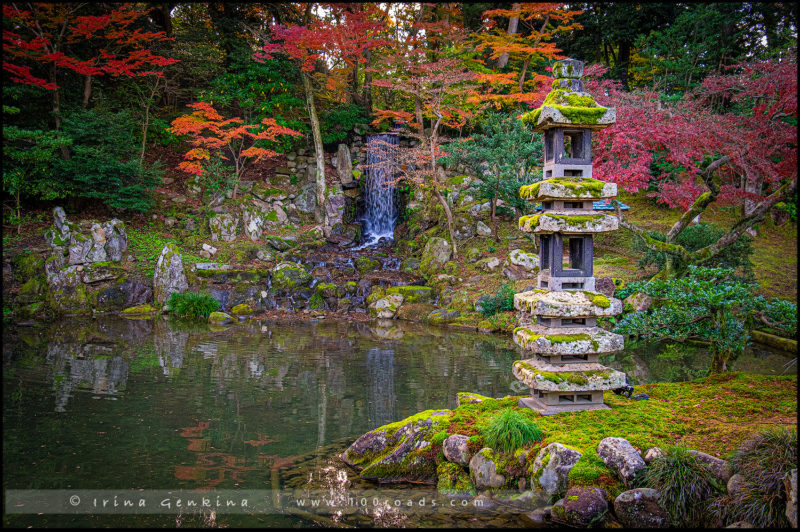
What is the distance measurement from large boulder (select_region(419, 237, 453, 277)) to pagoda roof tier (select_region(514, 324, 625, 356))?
416 inches

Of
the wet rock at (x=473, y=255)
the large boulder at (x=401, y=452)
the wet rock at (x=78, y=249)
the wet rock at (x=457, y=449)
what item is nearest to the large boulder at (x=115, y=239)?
the wet rock at (x=78, y=249)

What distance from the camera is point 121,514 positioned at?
4012 millimetres

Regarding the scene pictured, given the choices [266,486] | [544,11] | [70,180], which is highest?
[544,11]

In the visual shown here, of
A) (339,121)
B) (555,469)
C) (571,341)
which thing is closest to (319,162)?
(339,121)

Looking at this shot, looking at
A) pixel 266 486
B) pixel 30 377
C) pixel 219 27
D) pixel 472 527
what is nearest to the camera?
pixel 472 527

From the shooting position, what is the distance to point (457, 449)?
15.5 feet

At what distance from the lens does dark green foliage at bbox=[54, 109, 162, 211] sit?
48.6 feet

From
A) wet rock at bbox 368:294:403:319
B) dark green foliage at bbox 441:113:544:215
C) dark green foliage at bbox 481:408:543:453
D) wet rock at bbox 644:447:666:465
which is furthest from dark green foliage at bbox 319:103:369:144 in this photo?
wet rock at bbox 644:447:666:465

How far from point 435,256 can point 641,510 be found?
12.8 metres

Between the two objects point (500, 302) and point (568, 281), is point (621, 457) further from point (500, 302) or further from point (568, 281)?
point (500, 302)

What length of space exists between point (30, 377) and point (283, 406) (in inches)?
180

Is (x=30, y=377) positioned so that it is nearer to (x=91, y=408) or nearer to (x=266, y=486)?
(x=91, y=408)

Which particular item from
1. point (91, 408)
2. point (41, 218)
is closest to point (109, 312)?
point (41, 218)

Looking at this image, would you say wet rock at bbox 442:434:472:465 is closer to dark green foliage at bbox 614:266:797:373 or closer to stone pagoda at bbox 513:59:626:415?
stone pagoda at bbox 513:59:626:415
